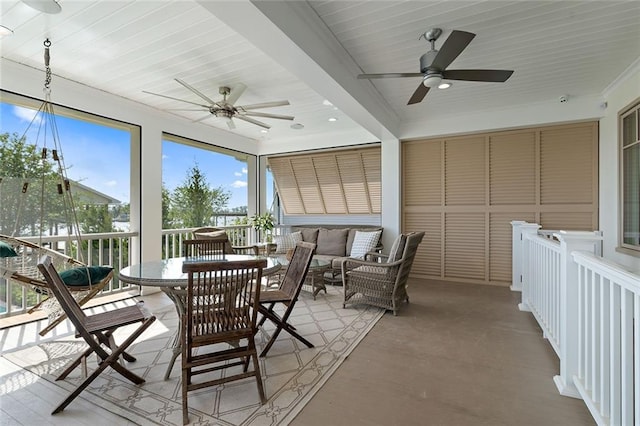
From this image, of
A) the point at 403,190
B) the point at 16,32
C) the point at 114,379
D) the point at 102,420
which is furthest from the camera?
the point at 403,190

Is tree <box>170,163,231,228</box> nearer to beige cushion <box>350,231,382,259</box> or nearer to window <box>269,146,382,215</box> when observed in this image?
window <box>269,146,382,215</box>

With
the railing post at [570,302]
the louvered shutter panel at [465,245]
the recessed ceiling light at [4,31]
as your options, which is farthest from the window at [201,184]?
the railing post at [570,302]

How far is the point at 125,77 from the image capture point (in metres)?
3.61

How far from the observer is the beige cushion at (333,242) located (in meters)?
5.68

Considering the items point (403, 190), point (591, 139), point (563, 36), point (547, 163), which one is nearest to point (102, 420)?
point (563, 36)

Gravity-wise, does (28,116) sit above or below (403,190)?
above

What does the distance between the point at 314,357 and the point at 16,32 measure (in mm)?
3916

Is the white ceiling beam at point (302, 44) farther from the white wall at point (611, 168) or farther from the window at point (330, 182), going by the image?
the white wall at point (611, 168)

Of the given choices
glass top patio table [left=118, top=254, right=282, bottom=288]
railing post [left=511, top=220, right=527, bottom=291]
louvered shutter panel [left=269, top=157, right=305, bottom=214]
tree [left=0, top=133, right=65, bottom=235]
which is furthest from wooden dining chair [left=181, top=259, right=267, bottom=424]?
louvered shutter panel [left=269, top=157, right=305, bottom=214]

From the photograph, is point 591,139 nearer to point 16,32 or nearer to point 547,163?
point 547,163

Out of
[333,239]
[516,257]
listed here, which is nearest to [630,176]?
[516,257]

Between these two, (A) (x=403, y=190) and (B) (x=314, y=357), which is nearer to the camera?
(B) (x=314, y=357)

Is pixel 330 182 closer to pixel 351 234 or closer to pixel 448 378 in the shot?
pixel 351 234

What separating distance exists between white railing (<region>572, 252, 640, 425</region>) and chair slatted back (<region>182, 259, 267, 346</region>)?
1.76 m
